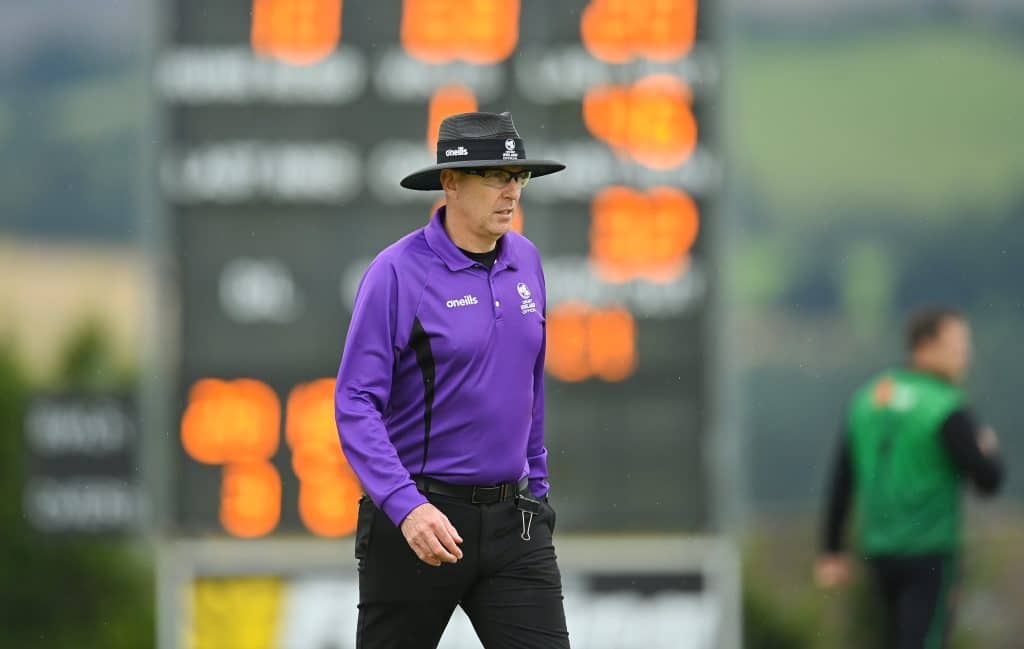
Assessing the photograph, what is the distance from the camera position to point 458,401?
14.6 ft

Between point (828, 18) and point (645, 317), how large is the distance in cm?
813

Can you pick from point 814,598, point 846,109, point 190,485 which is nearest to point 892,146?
point 846,109

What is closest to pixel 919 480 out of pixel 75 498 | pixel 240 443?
pixel 240 443

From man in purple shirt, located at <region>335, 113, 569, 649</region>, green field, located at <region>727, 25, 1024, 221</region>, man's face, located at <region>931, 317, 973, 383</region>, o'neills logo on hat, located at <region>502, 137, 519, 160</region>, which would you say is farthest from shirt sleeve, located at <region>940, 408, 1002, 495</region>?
green field, located at <region>727, 25, 1024, 221</region>

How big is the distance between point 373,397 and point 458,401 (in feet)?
0.61

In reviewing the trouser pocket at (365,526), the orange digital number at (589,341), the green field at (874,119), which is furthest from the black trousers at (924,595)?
the green field at (874,119)

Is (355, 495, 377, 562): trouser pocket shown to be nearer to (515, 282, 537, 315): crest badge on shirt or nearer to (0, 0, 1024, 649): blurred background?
(515, 282, 537, 315): crest badge on shirt

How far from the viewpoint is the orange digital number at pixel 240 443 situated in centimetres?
768

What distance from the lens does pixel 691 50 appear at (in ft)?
25.4

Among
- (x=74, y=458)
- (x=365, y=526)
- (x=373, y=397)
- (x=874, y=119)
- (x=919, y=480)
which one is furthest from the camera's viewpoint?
(x=874, y=119)

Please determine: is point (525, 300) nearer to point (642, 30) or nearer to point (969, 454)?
point (969, 454)

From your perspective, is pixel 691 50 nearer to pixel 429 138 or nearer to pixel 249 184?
pixel 429 138

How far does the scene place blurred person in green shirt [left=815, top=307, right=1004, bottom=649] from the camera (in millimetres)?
7199

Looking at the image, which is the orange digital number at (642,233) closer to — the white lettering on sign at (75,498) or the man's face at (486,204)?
the white lettering on sign at (75,498)
